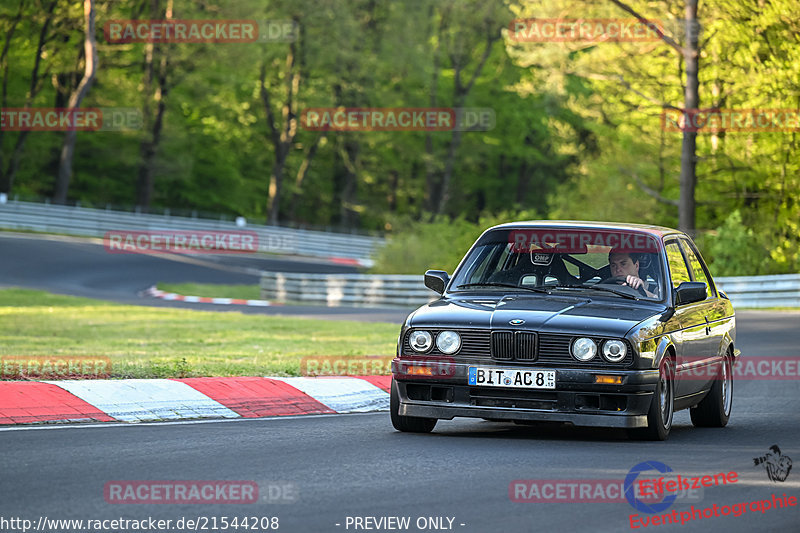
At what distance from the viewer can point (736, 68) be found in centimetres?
3797

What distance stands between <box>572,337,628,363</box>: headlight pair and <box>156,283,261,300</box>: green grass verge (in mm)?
29186

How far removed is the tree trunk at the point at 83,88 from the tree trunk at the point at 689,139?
2672 centimetres

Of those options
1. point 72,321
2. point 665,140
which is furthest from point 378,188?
point 72,321

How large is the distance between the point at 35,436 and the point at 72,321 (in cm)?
1557

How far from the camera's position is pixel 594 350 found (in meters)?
9.41

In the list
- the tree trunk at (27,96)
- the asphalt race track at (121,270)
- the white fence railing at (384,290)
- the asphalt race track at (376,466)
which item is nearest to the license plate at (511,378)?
the asphalt race track at (376,466)

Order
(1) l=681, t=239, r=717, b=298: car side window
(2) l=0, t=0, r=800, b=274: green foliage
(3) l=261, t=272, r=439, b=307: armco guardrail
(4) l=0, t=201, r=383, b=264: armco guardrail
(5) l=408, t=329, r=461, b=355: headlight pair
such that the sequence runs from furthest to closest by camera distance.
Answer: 1. (4) l=0, t=201, r=383, b=264: armco guardrail
2. (2) l=0, t=0, r=800, b=274: green foliage
3. (3) l=261, t=272, r=439, b=307: armco guardrail
4. (1) l=681, t=239, r=717, b=298: car side window
5. (5) l=408, t=329, r=461, b=355: headlight pair

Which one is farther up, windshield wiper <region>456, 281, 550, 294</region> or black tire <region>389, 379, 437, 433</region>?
windshield wiper <region>456, 281, 550, 294</region>

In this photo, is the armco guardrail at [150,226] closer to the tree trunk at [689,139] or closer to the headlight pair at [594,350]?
the tree trunk at [689,139]

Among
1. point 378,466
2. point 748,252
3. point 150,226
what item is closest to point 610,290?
point 378,466

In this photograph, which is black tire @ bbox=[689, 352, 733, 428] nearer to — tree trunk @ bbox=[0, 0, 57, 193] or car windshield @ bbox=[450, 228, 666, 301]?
car windshield @ bbox=[450, 228, 666, 301]

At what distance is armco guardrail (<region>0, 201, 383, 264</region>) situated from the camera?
52.6 meters

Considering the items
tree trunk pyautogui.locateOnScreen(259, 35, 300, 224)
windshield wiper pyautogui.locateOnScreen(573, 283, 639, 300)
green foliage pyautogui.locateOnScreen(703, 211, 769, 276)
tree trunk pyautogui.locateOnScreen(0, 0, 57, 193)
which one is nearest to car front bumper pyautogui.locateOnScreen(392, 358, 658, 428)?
windshield wiper pyautogui.locateOnScreen(573, 283, 639, 300)

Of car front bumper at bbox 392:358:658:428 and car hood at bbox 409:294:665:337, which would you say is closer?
car front bumper at bbox 392:358:658:428
